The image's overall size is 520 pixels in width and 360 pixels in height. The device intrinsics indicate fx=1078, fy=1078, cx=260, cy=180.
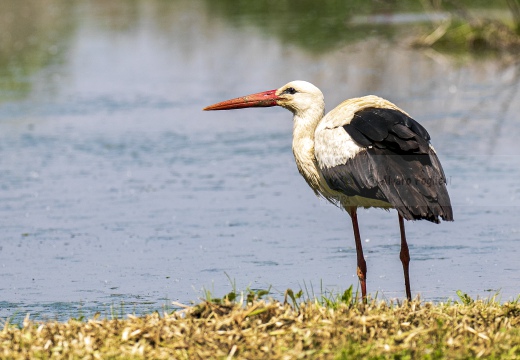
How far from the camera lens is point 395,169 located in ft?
18.1

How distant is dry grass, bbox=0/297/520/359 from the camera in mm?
4512

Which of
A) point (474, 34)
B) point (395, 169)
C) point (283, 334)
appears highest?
point (474, 34)

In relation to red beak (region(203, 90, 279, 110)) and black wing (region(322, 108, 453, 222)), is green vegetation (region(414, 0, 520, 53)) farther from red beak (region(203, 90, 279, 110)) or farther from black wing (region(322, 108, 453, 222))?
black wing (region(322, 108, 453, 222))

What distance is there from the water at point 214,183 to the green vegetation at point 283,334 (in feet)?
2.63

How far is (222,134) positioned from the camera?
11.8 metres

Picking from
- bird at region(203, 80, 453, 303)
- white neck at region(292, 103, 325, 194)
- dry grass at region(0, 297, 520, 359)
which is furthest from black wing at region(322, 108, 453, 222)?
dry grass at region(0, 297, 520, 359)

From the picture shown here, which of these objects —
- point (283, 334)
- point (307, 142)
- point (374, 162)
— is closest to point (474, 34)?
point (307, 142)

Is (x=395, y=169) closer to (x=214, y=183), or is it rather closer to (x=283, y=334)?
(x=283, y=334)

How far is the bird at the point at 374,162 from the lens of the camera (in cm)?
540

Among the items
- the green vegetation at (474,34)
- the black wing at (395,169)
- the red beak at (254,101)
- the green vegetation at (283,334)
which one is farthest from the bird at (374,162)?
the green vegetation at (474,34)

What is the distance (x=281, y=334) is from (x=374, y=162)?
1.28 m

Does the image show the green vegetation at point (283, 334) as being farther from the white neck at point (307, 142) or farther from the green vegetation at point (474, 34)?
the green vegetation at point (474, 34)

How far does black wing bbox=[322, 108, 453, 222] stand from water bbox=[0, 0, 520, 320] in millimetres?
857

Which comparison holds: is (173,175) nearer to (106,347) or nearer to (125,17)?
(106,347)
